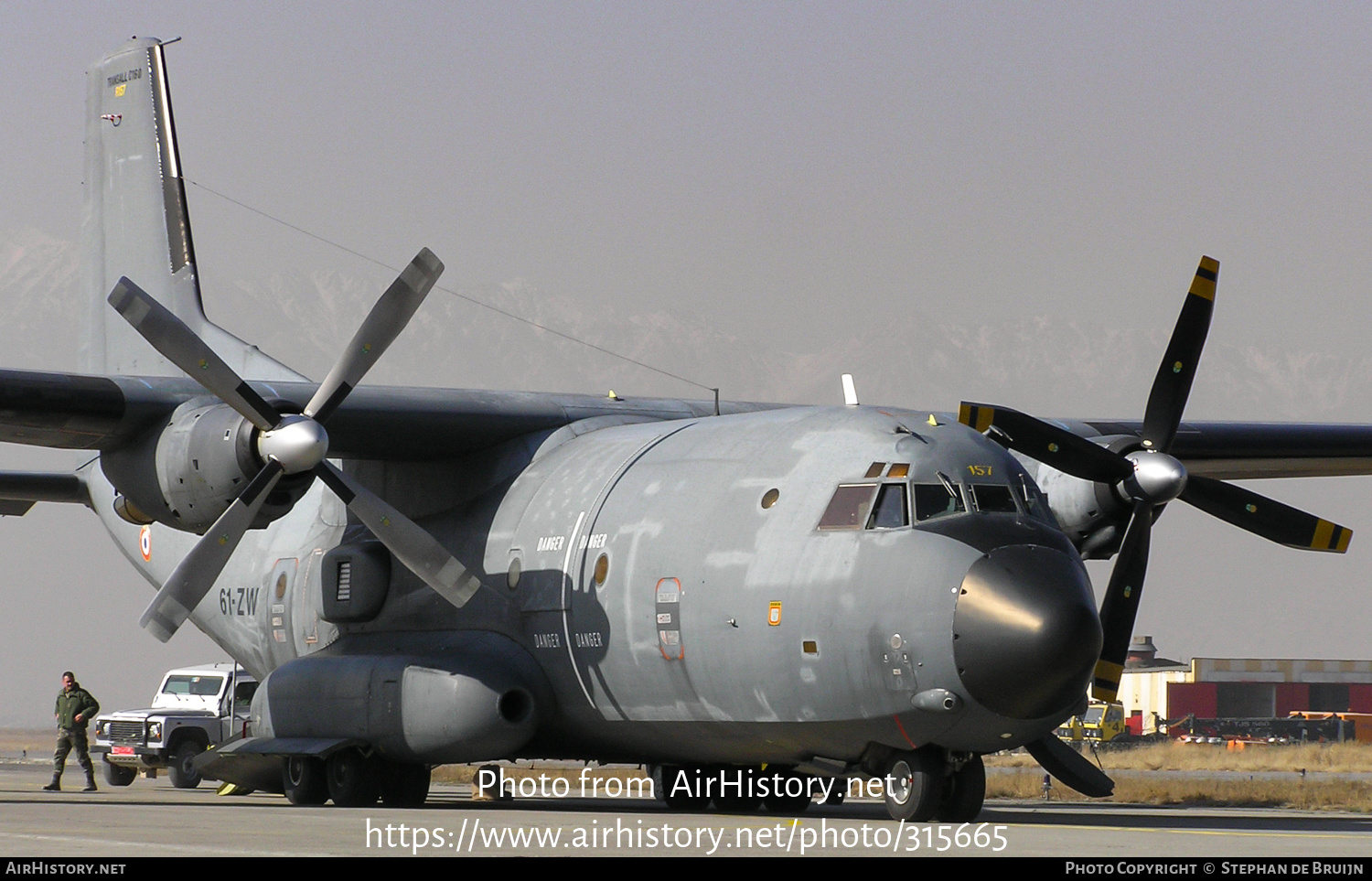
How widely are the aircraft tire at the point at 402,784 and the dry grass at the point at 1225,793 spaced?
828 cm

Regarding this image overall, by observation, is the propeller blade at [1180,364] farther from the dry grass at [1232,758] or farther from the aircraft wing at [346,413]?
the dry grass at [1232,758]

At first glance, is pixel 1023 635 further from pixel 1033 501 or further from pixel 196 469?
pixel 196 469

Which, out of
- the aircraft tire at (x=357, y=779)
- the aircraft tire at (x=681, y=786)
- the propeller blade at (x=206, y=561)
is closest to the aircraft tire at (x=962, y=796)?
the aircraft tire at (x=681, y=786)

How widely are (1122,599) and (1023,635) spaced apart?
3.89 m

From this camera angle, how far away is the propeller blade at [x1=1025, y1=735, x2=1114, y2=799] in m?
15.9

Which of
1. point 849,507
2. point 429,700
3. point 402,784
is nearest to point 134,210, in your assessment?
point 402,784

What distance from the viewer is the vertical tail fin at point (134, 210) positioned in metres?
24.3

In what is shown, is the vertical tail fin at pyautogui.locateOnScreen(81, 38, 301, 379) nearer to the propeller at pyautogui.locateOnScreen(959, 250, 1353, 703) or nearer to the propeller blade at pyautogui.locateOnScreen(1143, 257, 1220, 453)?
the propeller at pyautogui.locateOnScreen(959, 250, 1353, 703)

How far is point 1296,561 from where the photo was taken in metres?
157

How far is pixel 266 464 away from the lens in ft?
55.7

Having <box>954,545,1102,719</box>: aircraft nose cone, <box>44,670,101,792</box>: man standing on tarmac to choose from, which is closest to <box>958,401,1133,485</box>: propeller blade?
<box>954,545,1102,719</box>: aircraft nose cone

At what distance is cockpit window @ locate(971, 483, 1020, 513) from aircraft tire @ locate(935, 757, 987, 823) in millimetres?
2030

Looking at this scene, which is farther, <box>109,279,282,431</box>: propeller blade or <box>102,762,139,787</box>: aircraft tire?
<box>102,762,139,787</box>: aircraft tire

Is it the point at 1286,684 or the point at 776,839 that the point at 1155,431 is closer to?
the point at 776,839
